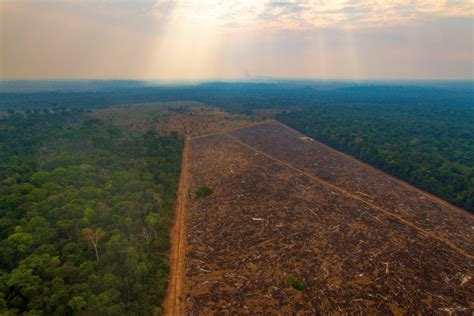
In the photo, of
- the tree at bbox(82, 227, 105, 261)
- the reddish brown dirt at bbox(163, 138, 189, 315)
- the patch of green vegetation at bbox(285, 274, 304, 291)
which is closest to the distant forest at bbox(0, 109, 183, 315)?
the tree at bbox(82, 227, 105, 261)

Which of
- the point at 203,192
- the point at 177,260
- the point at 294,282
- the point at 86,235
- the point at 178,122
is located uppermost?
the point at 178,122

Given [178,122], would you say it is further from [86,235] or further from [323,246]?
[323,246]

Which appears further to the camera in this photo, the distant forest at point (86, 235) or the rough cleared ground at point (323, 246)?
the rough cleared ground at point (323, 246)

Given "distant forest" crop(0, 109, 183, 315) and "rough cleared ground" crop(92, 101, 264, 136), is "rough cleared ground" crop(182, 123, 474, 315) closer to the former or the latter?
"distant forest" crop(0, 109, 183, 315)

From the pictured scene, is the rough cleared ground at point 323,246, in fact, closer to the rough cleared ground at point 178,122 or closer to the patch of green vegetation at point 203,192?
the patch of green vegetation at point 203,192

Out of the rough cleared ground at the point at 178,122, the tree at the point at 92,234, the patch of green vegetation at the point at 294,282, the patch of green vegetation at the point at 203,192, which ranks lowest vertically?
the patch of green vegetation at the point at 294,282

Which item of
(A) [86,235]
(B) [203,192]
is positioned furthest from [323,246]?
(A) [86,235]

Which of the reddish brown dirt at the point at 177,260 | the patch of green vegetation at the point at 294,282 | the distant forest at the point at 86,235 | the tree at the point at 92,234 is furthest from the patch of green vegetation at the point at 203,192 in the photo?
the patch of green vegetation at the point at 294,282
